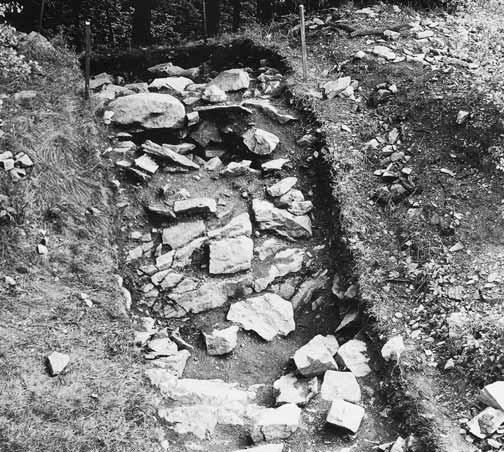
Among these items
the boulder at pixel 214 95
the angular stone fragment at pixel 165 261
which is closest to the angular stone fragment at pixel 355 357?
the angular stone fragment at pixel 165 261

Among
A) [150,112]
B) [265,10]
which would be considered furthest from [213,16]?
[150,112]

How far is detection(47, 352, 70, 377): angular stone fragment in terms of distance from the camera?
6.54 m

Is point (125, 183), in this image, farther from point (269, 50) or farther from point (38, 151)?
point (269, 50)

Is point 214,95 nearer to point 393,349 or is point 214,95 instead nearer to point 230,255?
point 230,255

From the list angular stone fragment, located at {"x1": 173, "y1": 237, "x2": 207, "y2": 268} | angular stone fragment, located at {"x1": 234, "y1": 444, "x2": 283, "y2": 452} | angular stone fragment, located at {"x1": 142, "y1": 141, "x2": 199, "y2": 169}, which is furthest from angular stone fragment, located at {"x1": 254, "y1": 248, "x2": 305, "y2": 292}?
angular stone fragment, located at {"x1": 234, "y1": 444, "x2": 283, "y2": 452}

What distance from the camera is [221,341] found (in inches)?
315

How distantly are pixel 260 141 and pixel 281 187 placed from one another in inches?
46.1

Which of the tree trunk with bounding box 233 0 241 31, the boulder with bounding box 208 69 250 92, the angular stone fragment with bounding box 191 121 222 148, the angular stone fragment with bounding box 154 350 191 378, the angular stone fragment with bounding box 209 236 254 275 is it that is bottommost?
the angular stone fragment with bounding box 154 350 191 378

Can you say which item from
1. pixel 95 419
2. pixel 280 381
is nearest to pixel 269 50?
pixel 280 381

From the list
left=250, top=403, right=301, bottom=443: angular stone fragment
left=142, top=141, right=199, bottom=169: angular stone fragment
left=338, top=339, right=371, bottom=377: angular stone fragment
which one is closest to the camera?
left=250, top=403, right=301, bottom=443: angular stone fragment

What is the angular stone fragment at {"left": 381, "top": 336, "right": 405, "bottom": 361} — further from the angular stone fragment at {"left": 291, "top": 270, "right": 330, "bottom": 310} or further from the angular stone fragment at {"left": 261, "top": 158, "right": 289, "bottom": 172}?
the angular stone fragment at {"left": 261, "top": 158, "right": 289, "bottom": 172}

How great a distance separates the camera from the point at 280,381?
7.41 meters

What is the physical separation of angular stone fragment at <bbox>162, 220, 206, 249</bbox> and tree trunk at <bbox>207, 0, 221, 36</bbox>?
23.3 feet

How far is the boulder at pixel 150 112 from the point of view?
427 inches
